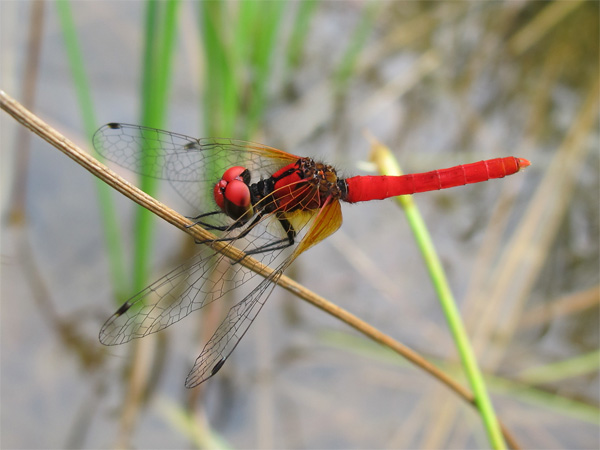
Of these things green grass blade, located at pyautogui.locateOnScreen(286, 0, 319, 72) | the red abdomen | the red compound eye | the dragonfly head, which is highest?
green grass blade, located at pyautogui.locateOnScreen(286, 0, 319, 72)

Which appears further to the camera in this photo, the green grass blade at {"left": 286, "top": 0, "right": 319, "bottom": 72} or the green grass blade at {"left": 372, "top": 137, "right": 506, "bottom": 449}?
the green grass blade at {"left": 286, "top": 0, "right": 319, "bottom": 72}

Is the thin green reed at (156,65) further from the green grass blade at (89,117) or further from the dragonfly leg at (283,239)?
the dragonfly leg at (283,239)

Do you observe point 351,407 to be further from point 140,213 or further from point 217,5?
point 217,5

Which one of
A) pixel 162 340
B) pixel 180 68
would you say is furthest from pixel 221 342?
pixel 180 68

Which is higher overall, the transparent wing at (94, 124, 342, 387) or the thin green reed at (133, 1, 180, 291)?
the thin green reed at (133, 1, 180, 291)

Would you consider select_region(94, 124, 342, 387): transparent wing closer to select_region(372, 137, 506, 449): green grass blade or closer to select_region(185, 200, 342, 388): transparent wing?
select_region(185, 200, 342, 388): transparent wing

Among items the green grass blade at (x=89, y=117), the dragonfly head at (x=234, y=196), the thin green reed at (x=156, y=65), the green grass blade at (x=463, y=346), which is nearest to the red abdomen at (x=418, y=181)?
the green grass blade at (x=463, y=346)

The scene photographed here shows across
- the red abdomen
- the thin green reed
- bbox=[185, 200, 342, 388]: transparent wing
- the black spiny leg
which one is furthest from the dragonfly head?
the thin green reed
